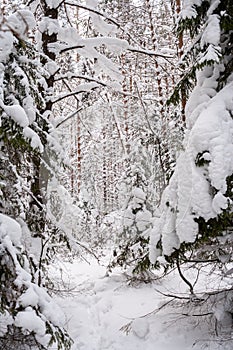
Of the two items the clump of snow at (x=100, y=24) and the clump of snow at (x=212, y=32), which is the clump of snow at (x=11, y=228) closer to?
the clump of snow at (x=212, y=32)

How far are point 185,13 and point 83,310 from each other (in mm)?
5213

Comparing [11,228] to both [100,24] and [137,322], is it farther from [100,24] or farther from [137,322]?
[100,24]

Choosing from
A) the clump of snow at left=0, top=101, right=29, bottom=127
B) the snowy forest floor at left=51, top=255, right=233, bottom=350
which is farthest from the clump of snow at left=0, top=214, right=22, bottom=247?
the snowy forest floor at left=51, top=255, right=233, bottom=350

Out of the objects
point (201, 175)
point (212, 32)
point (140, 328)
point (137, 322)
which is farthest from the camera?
point (137, 322)

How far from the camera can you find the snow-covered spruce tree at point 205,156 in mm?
4031

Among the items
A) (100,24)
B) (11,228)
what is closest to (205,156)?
(11,228)

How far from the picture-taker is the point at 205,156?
4094mm

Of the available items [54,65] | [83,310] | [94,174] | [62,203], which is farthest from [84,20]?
[94,174]

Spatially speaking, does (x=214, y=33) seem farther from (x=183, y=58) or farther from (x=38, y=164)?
(x=38, y=164)

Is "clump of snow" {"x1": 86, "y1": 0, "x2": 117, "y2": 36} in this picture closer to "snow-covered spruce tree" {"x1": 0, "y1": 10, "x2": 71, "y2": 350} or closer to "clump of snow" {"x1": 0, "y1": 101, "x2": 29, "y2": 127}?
"snow-covered spruce tree" {"x1": 0, "y1": 10, "x2": 71, "y2": 350}

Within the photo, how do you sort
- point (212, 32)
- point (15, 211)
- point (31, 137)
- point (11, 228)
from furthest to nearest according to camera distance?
point (15, 211)
point (212, 32)
point (31, 137)
point (11, 228)

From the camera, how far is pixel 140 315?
6496 mm

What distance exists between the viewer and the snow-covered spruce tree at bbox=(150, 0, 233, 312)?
159 inches

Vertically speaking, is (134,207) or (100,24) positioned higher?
(100,24)
